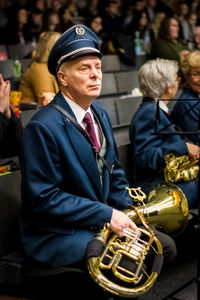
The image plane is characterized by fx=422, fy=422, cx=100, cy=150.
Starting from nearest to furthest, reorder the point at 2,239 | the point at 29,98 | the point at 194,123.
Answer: the point at 2,239 → the point at 194,123 → the point at 29,98

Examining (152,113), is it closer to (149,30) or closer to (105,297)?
(105,297)

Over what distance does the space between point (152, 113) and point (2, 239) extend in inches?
50.1

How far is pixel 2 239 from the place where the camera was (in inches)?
81.9

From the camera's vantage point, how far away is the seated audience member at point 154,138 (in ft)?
8.98

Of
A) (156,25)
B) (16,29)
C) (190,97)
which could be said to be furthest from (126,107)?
(156,25)

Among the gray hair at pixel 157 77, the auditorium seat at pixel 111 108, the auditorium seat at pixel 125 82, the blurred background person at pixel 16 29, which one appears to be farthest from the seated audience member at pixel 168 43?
the gray hair at pixel 157 77

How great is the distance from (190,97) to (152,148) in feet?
2.30

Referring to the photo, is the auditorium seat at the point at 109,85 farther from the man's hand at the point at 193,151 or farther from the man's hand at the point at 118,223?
the man's hand at the point at 118,223

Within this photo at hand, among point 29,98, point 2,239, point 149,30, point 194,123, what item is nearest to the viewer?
point 2,239

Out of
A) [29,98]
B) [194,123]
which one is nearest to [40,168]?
[194,123]

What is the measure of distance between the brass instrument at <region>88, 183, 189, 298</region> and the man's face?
61cm

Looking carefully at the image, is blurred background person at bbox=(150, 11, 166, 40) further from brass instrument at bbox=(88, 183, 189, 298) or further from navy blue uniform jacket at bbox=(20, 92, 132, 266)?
navy blue uniform jacket at bbox=(20, 92, 132, 266)

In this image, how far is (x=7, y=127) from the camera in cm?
230

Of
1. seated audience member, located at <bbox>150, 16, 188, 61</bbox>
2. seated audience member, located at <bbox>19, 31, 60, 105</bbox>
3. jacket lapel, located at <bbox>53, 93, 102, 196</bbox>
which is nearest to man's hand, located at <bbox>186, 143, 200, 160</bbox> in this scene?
jacket lapel, located at <bbox>53, 93, 102, 196</bbox>
